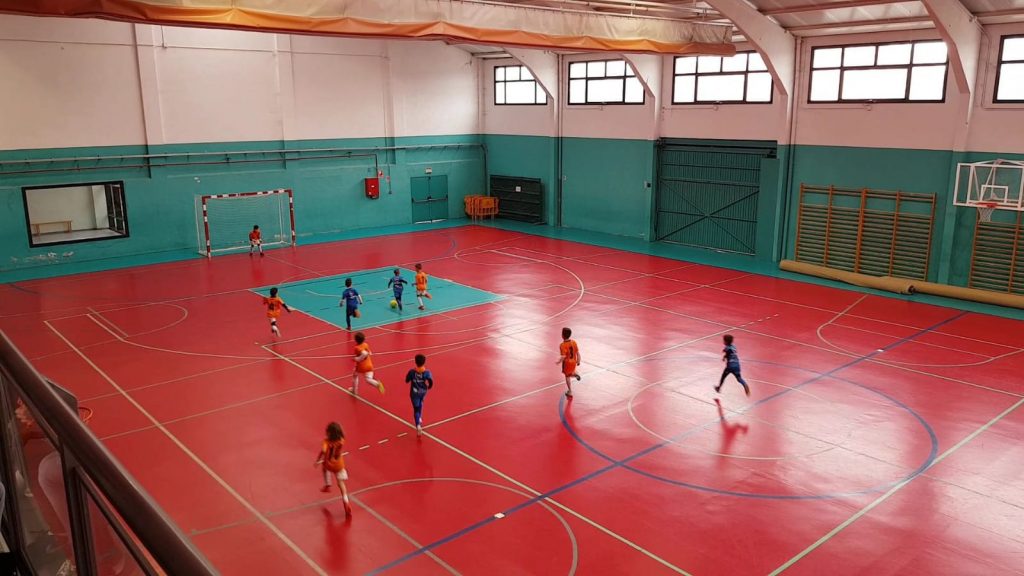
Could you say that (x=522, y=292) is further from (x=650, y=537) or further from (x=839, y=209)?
(x=650, y=537)

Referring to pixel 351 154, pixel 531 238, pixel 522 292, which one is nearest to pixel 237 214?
pixel 351 154

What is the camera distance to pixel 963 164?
66.1 feet

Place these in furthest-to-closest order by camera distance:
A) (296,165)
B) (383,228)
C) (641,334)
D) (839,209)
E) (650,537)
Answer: (383,228) < (296,165) < (839,209) < (641,334) < (650,537)

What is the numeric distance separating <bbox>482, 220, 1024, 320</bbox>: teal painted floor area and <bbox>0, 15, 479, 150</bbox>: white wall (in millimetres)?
7069

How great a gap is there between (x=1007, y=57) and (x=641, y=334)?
42.5 ft

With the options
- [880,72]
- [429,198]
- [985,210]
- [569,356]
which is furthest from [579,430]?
[429,198]

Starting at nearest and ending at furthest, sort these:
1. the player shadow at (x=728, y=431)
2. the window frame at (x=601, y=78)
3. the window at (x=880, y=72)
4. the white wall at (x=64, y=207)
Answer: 1. the player shadow at (x=728, y=431)
2. the window at (x=880, y=72)
3. the window frame at (x=601, y=78)
4. the white wall at (x=64, y=207)

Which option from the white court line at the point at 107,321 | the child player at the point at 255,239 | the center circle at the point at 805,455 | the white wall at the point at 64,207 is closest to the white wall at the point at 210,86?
the child player at the point at 255,239

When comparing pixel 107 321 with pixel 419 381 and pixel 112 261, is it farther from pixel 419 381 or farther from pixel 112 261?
pixel 419 381

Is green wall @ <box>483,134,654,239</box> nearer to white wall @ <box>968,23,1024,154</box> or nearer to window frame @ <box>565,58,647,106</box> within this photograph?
window frame @ <box>565,58,647,106</box>

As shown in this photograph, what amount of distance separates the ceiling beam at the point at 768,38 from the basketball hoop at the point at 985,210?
23.3ft

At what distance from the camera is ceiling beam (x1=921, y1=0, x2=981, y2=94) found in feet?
63.5

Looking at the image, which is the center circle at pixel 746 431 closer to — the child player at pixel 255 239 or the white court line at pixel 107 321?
the white court line at pixel 107 321

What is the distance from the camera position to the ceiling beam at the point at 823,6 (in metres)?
20.7
